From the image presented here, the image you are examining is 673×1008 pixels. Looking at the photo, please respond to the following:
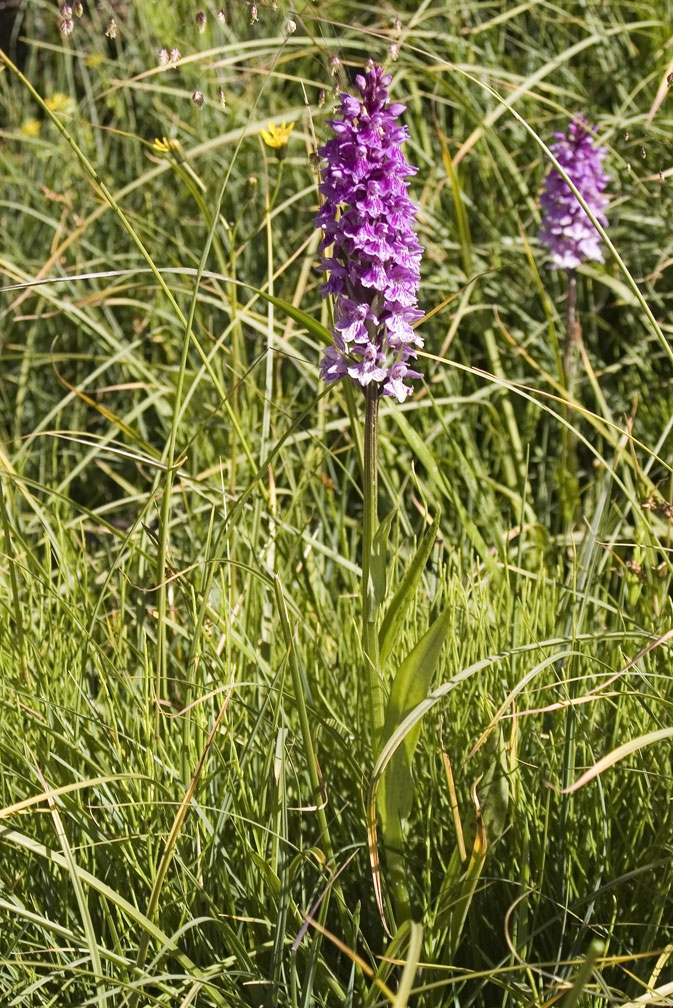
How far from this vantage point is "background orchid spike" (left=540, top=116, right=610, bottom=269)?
2537 mm

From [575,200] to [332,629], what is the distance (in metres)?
1.24

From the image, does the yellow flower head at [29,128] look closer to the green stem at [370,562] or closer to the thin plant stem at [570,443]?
the thin plant stem at [570,443]

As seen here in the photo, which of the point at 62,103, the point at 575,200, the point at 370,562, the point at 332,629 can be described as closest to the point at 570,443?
the point at 575,200

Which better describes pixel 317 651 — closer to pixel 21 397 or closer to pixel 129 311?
pixel 21 397

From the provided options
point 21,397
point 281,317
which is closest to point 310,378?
point 281,317

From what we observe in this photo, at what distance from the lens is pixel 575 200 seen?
2.55 metres

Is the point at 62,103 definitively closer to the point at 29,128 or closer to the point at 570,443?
the point at 29,128

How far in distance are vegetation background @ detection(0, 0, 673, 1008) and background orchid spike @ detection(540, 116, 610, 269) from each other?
175 millimetres

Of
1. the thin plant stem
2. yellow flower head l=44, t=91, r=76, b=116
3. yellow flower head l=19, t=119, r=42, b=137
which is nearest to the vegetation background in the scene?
the thin plant stem

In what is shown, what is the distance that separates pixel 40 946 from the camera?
145 cm

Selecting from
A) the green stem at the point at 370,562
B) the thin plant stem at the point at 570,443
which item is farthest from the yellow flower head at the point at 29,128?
the green stem at the point at 370,562

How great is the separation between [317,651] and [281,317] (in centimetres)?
147

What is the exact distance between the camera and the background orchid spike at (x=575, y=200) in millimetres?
2537

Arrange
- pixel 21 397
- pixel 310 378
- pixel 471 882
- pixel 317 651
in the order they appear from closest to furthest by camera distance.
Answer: pixel 471 882, pixel 317 651, pixel 310 378, pixel 21 397
